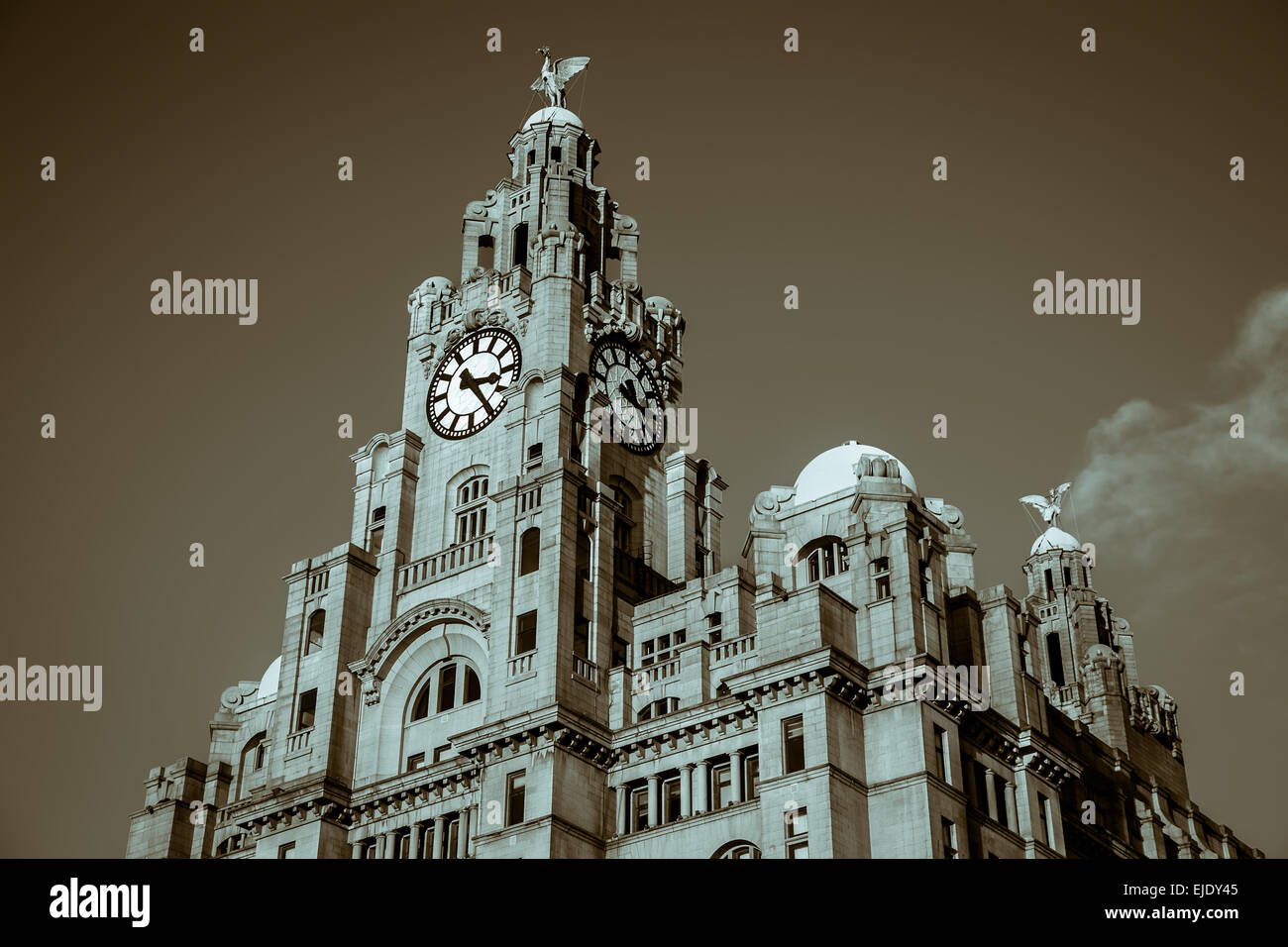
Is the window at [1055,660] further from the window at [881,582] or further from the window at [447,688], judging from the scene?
the window at [447,688]

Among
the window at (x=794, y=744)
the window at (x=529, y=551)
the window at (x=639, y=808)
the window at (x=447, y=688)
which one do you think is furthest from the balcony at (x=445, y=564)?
the window at (x=794, y=744)

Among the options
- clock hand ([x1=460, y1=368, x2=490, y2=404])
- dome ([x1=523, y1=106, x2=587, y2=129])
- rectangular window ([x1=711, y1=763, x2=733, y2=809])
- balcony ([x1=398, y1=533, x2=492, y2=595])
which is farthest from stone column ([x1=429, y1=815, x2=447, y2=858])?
dome ([x1=523, y1=106, x2=587, y2=129])

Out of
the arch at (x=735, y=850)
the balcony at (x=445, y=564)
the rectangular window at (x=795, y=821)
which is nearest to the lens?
the rectangular window at (x=795, y=821)

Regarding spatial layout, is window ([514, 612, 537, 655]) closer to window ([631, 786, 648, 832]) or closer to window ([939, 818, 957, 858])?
window ([631, 786, 648, 832])

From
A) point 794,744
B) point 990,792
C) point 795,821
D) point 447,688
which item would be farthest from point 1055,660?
point 795,821

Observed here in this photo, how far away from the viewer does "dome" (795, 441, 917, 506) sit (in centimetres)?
8631

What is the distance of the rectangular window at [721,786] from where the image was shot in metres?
72.4

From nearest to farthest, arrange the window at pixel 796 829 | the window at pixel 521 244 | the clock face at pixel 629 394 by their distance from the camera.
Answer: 1. the window at pixel 796 829
2. the clock face at pixel 629 394
3. the window at pixel 521 244

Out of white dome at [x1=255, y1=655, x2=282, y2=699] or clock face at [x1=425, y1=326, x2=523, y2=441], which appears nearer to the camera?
clock face at [x1=425, y1=326, x2=523, y2=441]

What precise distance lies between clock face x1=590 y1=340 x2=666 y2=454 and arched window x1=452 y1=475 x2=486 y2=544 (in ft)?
22.9

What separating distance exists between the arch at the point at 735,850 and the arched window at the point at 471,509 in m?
21.7

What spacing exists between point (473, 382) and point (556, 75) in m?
24.2

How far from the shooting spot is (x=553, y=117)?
104 metres

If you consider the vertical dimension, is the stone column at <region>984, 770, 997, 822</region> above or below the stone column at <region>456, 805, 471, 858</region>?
above
